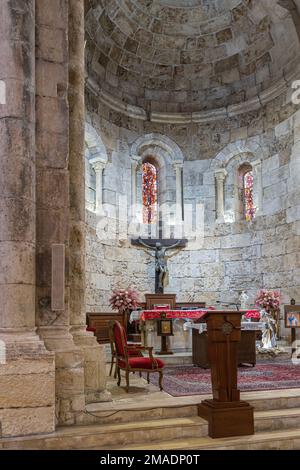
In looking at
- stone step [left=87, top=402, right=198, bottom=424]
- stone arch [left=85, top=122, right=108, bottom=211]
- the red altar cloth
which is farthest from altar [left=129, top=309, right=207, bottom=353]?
stone arch [left=85, top=122, right=108, bottom=211]

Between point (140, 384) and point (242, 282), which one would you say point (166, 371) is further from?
point (242, 282)

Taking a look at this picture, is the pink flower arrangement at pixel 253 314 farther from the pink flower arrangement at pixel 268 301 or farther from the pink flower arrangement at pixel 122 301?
the pink flower arrangement at pixel 122 301

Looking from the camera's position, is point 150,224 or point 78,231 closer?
point 78,231

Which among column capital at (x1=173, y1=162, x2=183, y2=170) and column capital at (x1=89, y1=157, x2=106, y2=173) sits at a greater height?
column capital at (x1=173, y1=162, x2=183, y2=170)

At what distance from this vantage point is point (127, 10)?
512 inches

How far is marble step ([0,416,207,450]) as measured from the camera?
14.9 ft

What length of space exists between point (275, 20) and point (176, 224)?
18.9 feet

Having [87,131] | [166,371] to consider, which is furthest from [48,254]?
[87,131]

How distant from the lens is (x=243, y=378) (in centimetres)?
747

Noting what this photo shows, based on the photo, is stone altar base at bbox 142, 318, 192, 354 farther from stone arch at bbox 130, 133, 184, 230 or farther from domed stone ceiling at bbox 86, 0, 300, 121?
domed stone ceiling at bbox 86, 0, 300, 121

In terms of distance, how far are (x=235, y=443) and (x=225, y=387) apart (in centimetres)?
55

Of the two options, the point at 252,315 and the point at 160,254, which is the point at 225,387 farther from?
the point at 160,254

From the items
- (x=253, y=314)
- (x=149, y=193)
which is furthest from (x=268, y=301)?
(x=149, y=193)

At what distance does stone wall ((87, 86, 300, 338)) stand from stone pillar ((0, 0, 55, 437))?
7168mm
